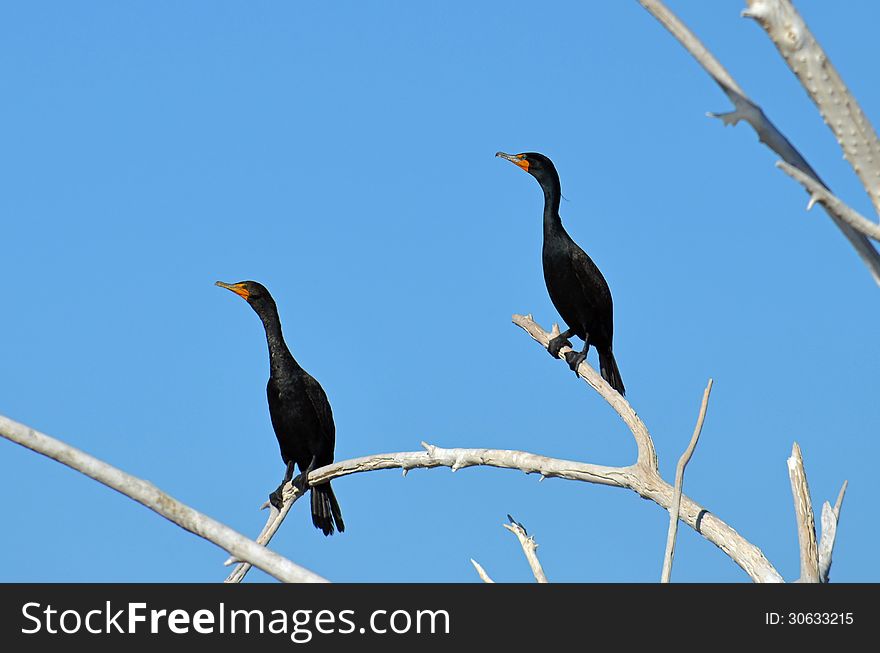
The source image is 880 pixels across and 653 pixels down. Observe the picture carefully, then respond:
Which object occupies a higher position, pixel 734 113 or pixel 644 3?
pixel 644 3

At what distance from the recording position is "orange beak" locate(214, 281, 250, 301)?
7.30 metres

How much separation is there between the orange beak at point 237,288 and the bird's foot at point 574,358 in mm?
2138

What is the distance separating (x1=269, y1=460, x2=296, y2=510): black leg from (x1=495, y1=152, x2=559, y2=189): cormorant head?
2.68 metres

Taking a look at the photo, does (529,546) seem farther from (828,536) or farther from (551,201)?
(551,201)

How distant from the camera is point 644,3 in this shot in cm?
249

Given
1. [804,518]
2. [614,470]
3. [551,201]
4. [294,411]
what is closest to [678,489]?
[804,518]

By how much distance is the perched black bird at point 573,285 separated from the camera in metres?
7.82

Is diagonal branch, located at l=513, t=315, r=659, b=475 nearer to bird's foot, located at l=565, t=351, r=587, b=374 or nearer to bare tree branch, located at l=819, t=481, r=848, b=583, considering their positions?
bird's foot, located at l=565, t=351, r=587, b=374

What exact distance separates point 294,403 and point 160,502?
13.0 ft

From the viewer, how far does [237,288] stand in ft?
24.0

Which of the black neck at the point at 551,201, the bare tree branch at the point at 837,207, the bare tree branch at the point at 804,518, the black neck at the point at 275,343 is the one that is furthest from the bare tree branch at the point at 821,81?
the black neck at the point at 551,201
